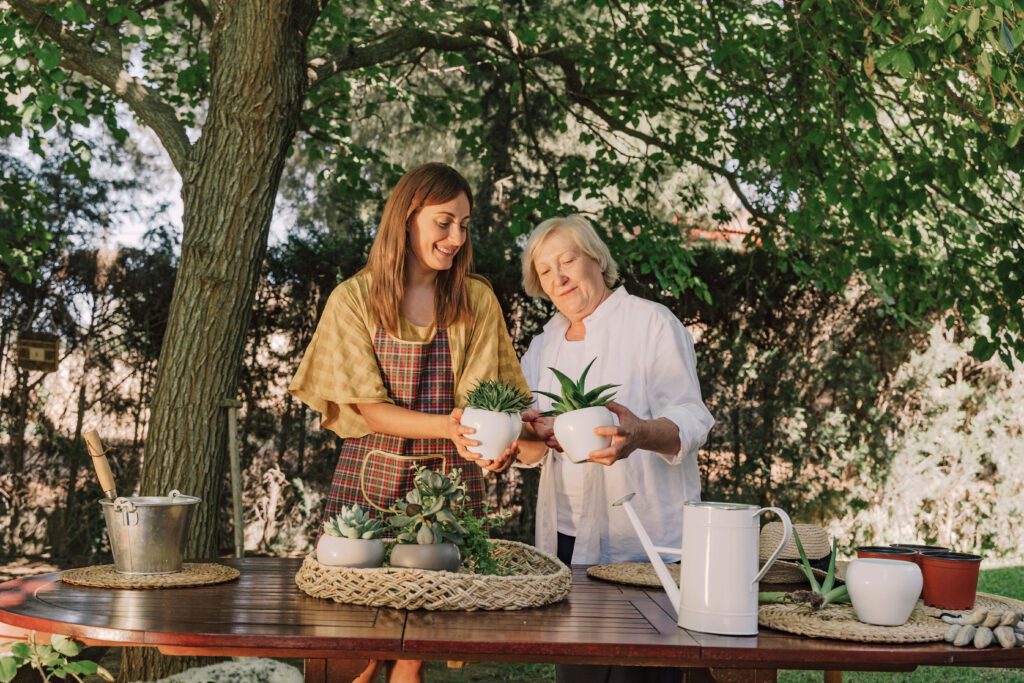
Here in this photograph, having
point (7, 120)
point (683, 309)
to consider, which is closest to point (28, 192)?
point (7, 120)

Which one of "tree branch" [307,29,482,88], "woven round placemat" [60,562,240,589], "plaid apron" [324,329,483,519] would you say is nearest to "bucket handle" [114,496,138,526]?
"woven round placemat" [60,562,240,589]

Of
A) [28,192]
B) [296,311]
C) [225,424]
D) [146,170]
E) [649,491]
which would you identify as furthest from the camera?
[146,170]

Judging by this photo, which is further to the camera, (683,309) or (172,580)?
(683,309)

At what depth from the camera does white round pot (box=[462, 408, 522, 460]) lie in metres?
2.06

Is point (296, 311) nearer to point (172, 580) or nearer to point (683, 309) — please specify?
point (683, 309)

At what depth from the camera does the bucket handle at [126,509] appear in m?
2.00

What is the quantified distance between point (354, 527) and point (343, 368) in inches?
21.5

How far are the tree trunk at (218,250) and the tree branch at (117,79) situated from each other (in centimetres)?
27

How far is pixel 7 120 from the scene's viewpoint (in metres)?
5.40

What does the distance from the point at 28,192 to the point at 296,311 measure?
5.77ft

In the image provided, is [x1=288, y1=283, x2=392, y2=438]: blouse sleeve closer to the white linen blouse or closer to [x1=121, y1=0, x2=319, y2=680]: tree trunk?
the white linen blouse

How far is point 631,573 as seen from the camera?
2.25 m

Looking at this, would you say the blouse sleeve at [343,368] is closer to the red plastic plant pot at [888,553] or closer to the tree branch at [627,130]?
the red plastic plant pot at [888,553]

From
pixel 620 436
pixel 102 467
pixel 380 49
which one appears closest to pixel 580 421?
pixel 620 436
